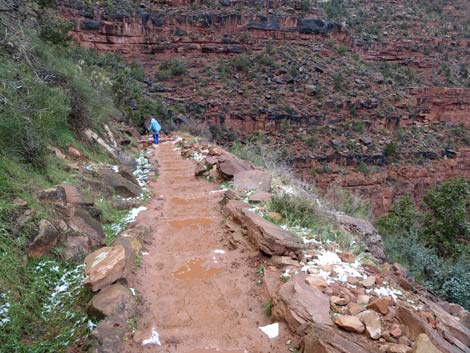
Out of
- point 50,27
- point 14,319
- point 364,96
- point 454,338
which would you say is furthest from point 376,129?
point 14,319

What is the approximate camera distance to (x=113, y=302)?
328cm

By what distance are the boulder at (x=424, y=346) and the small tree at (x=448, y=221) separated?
37.3 feet

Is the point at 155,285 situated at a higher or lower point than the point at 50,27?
lower

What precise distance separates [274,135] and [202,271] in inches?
850

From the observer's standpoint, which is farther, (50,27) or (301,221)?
(50,27)

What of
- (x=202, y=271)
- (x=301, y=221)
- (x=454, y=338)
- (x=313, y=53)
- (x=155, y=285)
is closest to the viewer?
(x=454, y=338)

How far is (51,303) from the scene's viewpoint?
3322mm

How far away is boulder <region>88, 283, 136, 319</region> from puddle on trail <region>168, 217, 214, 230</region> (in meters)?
2.24

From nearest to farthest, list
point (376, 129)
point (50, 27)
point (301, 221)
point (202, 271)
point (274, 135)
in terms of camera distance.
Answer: point (202, 271), point (301, 221), point (50, 27), point (274, 135), point (376, 129)

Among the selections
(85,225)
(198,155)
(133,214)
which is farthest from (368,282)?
(198,155)

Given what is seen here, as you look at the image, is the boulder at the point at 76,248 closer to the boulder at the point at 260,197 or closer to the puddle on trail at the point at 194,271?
the puddle on trail at the point at 194,271

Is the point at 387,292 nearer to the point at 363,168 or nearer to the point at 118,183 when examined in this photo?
the point at 118,183

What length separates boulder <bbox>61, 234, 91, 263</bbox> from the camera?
3844 mm

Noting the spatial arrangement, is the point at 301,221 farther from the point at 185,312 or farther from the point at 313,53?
the point at 313,53
